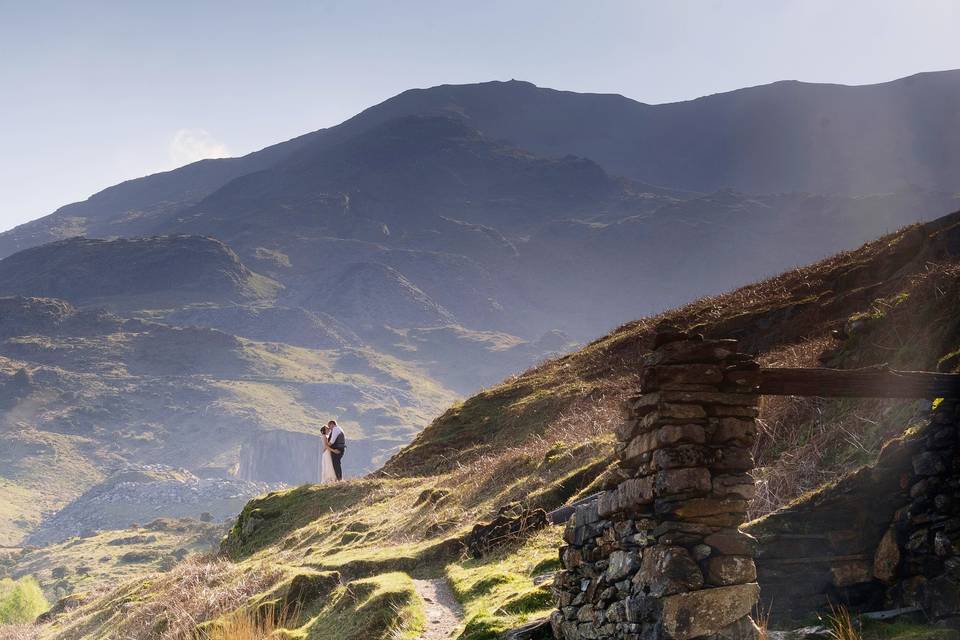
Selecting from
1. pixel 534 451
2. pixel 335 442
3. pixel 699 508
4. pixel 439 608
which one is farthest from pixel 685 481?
pixel 335 442

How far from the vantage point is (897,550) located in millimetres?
10461

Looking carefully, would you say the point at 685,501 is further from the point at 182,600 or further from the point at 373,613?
the point at 182,600

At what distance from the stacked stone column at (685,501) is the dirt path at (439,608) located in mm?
3579

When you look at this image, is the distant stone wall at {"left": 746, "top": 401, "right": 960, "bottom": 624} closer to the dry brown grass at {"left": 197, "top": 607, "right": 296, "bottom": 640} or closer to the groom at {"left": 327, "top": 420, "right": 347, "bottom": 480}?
the dry brown grass at {"left": 197, "top": 607, "right": 296, "bottom": 640}

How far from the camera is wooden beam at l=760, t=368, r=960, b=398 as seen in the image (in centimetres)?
937

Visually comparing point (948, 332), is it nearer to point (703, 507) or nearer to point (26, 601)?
point (703, 507)

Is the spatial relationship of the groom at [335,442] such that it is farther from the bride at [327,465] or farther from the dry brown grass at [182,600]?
the dry brown grass at [182,600]

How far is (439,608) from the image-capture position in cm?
1360

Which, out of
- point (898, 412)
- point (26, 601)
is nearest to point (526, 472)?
point (898, 412)

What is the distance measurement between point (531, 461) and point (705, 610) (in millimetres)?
12456

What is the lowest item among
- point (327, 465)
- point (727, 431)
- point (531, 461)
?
point (531, 461)

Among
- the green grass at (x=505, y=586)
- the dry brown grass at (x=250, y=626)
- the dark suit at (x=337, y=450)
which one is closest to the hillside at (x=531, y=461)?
the green grass at (x=505, y=586)

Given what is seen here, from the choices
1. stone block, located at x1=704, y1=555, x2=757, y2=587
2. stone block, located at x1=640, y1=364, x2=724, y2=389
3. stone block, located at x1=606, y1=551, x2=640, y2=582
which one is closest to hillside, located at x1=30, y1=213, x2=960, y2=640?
stone block, located at x1=606, y1=551, x2=640, y2=582

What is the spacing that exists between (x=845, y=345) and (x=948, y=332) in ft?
9.75
